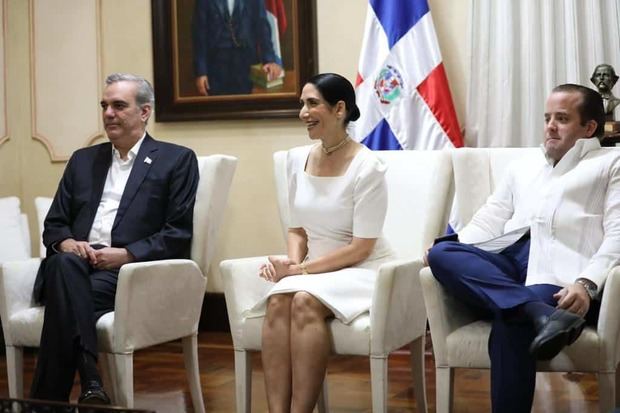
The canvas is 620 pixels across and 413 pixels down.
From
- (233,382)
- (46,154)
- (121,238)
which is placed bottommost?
(233,382)

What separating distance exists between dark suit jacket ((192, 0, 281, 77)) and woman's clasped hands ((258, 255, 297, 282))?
2022 millimetres

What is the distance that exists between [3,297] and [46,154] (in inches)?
91.3

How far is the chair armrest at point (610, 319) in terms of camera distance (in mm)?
2773

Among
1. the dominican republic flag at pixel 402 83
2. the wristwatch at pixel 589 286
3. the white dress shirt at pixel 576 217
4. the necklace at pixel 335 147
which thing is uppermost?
the dominican republic flag at pixel 402 83

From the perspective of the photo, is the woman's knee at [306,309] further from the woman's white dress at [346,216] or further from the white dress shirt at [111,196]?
the white dress shirt at [111,196]

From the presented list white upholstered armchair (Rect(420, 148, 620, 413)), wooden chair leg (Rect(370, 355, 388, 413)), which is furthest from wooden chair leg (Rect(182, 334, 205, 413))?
white upholstered armchair (Rect(420, 148, 620, 413))

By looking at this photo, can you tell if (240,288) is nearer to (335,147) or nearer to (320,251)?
(320,251)

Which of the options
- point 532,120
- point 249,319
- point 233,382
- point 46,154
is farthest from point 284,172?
point 46,154

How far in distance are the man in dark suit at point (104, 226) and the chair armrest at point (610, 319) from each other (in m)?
1.55

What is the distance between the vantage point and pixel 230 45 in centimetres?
529

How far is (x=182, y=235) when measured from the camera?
366cm

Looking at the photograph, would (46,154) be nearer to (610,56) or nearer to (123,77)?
(123,77)

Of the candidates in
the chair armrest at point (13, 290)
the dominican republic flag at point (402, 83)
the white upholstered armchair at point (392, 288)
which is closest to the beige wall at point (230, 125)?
the dominican republic flag at point (402, 83)

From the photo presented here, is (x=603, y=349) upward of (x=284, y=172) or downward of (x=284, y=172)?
downward
